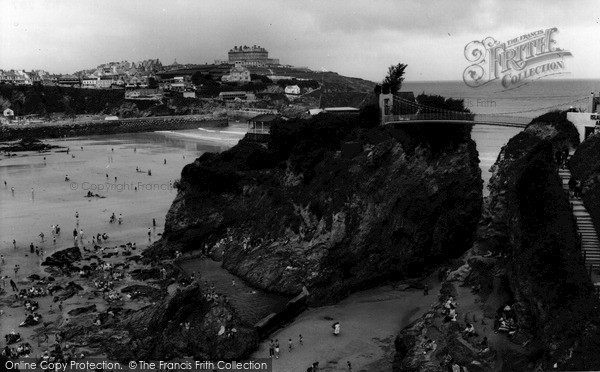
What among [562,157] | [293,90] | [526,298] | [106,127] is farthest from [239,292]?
[293,90]

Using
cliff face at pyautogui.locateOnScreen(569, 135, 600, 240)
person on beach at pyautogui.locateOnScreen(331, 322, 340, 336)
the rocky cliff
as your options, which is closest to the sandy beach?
person on beach at pyautogui.locateOnScreen(331, 322, 340, 336)

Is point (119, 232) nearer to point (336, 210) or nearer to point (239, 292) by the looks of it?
point (239, 292)

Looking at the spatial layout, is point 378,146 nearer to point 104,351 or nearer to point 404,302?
point 404,302

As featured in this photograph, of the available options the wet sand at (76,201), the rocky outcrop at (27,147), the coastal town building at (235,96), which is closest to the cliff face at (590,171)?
the wet sand at (76,201)

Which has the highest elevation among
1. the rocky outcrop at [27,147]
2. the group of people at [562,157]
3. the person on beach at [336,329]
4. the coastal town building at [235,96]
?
the coastal town building at [235,96]

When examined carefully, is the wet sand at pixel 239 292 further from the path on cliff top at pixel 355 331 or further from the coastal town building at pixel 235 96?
the coastal town building at pixel 235 96

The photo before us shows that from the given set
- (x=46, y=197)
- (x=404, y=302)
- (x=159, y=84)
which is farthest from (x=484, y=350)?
(x=159, y=84)
